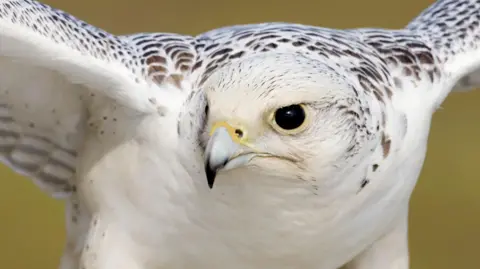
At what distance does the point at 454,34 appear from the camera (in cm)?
107

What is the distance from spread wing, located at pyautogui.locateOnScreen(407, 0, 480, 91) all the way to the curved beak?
0.36 metres

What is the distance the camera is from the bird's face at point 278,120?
2.49ft

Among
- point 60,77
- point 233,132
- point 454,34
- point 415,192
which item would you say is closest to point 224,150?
point 233,132

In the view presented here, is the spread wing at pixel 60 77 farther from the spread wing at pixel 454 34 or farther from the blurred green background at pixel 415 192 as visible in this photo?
the blurred green background at pixel 415 192

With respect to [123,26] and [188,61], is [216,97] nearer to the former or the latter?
[188,61]

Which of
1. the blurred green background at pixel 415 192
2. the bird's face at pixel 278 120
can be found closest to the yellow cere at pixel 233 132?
the bird's face at pixel 278 120

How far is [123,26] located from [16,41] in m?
1.22

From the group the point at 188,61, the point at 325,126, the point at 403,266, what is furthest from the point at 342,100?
the point at 403,266

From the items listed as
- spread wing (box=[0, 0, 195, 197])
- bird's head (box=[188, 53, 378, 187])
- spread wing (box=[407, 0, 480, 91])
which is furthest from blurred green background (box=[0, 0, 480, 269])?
bird's head (box=[188, 53, 378, 187])

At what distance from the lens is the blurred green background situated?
1687 millimetres

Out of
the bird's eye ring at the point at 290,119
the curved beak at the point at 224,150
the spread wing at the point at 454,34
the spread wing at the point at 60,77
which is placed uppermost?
the spread wing at the point at 454,34

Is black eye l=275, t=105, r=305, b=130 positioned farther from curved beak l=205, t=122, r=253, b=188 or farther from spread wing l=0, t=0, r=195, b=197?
spread wing l=0, t=0, r=195, b=197

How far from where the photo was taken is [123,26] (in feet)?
6.75

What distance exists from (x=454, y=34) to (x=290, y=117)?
0.40 meters
